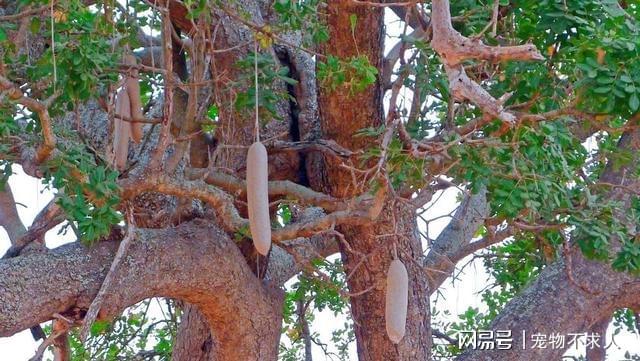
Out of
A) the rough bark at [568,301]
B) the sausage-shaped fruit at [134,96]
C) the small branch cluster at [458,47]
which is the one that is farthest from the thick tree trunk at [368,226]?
the small branch cluster at [458,47]

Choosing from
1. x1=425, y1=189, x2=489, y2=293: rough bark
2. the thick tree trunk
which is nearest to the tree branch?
the thick tree trunk

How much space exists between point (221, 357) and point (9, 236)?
36.5 inches

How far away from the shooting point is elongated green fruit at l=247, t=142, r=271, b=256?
1969 millimetres

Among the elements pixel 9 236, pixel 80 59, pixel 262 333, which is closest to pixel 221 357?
pixel 262 333

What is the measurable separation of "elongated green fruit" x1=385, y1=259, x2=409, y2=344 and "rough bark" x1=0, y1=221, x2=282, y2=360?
3.11 feet

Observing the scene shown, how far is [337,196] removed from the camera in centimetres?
344

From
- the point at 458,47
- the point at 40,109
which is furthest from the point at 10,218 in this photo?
the point at 458,47

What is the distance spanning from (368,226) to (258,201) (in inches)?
55.8

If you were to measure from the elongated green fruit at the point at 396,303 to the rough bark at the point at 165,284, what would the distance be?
0.95 metres

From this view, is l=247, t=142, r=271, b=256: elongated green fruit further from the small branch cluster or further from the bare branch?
the bare branch

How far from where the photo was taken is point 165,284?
10.1 ft

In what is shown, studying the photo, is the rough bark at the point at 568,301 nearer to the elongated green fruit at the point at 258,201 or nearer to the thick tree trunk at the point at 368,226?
the thick tree trunk at the point at 368,226

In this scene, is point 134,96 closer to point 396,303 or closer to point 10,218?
point 396,303

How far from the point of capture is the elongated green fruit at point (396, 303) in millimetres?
2238
